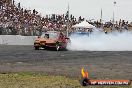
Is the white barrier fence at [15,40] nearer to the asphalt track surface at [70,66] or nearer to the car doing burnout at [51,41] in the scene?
the car doing burnout at [51,41]

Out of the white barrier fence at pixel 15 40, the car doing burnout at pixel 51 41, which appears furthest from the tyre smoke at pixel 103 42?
the white barrier fence at pixel 15 40

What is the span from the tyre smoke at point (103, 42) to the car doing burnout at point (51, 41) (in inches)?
55.0

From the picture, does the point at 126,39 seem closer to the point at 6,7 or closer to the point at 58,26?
the point at 6,7

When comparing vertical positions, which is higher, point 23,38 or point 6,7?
point 6,7

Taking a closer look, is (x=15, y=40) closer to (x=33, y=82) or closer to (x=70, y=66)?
(x=70, y=66)

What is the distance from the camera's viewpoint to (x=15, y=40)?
129 ft

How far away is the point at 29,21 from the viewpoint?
163 ft

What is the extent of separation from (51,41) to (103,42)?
7.62 meters

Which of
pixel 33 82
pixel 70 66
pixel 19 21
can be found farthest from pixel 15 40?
pixel 33 82

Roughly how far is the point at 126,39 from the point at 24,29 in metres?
11.4

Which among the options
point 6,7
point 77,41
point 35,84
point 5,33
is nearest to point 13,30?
point 5,33

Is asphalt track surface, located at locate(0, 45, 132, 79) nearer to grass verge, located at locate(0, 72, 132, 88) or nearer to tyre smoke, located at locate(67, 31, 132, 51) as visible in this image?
grass verge, located at locate(0, 72, 132, 88)

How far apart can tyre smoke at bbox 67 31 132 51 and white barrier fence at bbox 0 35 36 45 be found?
5682mm

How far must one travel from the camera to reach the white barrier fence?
3838 cm
